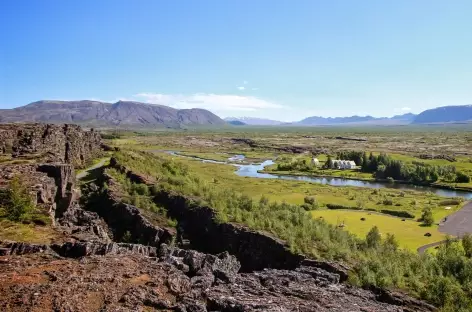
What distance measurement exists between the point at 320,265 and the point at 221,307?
16881 millimetres

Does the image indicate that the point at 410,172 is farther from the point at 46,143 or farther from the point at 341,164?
the point at 46,143

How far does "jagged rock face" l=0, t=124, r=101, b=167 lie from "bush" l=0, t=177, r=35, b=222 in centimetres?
1858

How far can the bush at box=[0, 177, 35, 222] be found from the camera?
34625mm

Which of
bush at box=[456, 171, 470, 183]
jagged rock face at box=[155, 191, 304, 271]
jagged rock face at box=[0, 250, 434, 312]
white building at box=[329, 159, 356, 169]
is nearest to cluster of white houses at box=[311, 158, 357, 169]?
white building at box=[329, 159, 356, 169]

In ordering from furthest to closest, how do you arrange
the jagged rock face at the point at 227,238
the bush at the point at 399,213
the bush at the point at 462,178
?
the bush at the point at 462,178 < the bush at the point at 399,213 < the jagged rock face at the point at 227,238

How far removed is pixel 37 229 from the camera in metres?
33.8

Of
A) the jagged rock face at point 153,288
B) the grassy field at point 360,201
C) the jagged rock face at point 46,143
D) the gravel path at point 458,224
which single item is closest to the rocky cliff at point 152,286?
the jagged rock face at point 153,288

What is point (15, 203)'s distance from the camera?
3494cm

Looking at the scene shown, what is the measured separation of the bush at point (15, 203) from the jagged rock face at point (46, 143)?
1858 centimetres

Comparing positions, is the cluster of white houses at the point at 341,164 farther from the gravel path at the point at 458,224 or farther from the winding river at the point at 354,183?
the gravel path at the point at 458,224

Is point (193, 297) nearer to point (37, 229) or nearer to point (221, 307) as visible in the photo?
point (221, 307)

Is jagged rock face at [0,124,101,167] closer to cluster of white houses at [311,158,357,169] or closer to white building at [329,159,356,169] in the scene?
cluster of white houses at [311,158,357,169]

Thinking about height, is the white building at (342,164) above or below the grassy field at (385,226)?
above

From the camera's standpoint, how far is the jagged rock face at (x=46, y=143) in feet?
195
